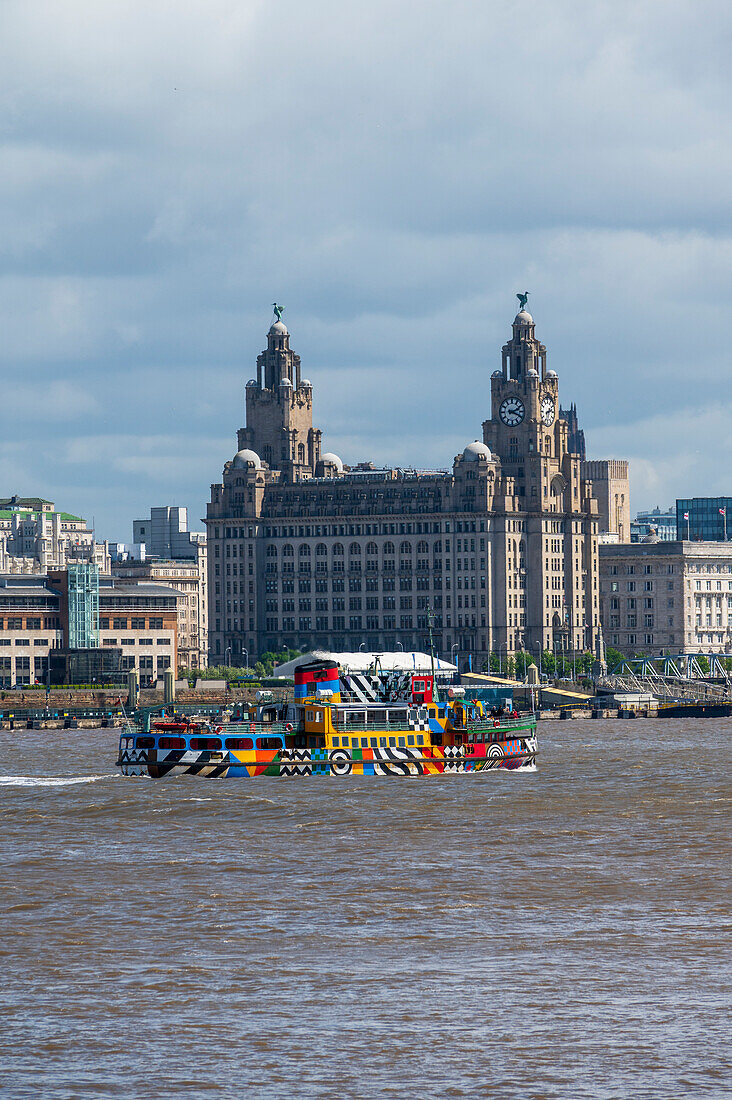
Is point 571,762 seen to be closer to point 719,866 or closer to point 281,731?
point 281,731

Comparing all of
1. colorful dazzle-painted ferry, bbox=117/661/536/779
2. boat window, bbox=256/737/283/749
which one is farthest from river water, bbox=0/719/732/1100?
boat window, bbox=256/737/283/749

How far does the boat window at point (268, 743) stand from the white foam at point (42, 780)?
10651 millimetres

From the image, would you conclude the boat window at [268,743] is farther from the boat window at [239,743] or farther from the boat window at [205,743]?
the boat window at [205,743]

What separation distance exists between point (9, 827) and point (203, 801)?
1770 centimetres

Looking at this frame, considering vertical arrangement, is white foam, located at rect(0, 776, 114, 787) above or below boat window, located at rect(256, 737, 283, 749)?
below

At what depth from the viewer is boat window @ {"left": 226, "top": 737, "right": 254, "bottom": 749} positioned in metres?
128

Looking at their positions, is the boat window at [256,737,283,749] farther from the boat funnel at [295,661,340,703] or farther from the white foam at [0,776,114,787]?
the white foam at [0,776,114,787]

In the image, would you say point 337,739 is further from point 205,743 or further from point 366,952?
point 366,952

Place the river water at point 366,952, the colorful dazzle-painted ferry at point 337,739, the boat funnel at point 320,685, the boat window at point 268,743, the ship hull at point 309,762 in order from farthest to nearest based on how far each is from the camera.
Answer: the boat funnel at point 320,685, the boat window at point 268,743, the colorful dazzle-painted ferry at point 337,739, the ship hull at point 309,762, the river water at point 366,952

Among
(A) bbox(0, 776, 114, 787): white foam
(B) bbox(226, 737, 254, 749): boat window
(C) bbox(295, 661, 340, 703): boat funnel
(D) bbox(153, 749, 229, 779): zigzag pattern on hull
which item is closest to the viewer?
(A) bbox(0, 776, 114, 787): white foam

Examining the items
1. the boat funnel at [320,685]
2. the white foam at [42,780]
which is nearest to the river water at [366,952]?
the white foam at [42,780]

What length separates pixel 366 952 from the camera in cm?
5653

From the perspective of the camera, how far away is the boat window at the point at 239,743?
420ft

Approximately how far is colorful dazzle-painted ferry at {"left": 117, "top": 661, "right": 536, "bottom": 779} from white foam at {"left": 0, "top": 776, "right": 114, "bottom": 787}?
2.75 m
